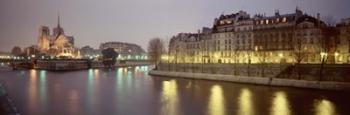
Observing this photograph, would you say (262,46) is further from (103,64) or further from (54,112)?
(103,64)

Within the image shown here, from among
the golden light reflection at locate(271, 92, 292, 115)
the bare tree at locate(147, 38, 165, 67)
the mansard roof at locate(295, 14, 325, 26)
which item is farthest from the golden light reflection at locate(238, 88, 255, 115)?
the bare tree at locate(147, 38, 165, 67)

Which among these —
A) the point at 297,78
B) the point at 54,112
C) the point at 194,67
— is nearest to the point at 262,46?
the point at 194,67

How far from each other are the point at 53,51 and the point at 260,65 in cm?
15864

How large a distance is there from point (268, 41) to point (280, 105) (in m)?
42.0

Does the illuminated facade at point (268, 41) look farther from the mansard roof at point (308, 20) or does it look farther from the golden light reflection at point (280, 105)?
the golden light reflection at point (280, 105)

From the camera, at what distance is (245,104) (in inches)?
1286

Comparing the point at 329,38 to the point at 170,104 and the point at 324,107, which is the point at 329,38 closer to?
the point at 324,107

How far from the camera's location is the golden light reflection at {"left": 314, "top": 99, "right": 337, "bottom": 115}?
28250 mm

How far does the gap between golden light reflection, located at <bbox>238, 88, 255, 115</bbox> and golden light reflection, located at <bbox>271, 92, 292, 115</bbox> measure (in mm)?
2070

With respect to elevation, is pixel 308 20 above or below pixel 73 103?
above

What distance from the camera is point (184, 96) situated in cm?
3931

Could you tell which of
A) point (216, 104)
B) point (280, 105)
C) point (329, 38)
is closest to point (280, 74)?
point (280, 105)

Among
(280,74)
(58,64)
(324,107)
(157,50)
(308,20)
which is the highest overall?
(308,20)

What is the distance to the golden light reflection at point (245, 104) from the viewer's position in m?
28.3
